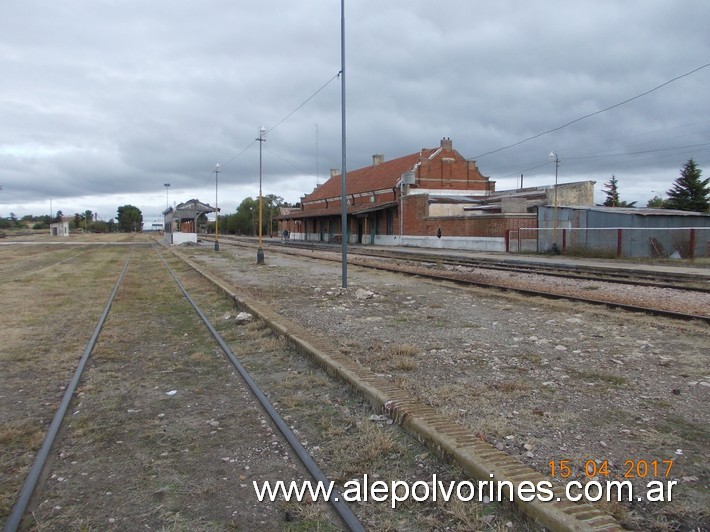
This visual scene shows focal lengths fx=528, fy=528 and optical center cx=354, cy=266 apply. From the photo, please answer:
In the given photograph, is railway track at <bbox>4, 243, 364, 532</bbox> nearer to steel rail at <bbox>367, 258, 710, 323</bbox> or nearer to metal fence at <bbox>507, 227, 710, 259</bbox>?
steel rail at <bbox>367, 258, 710, 323</bbox>

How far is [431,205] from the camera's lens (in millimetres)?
Answer: 46531

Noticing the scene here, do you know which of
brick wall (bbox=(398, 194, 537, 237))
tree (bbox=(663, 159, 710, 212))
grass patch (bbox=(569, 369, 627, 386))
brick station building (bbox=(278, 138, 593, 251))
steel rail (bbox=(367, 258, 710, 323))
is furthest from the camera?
tree (bbox=(663, 159, 710, 212))

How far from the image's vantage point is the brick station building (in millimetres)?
37688

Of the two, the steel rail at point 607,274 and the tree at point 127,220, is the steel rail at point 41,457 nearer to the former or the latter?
the steel rail at point 607,274

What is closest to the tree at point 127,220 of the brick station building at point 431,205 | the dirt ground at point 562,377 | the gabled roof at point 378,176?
the gabled roof at point 378,176

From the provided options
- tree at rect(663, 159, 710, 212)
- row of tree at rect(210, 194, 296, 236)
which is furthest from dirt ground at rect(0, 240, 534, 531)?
row of tree at rect(210, 194, 296, 236)

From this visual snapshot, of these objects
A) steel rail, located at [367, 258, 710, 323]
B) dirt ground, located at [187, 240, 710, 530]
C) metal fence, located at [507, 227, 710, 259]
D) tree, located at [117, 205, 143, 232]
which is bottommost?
dirt ground, located at [187, 240, 710, 530]

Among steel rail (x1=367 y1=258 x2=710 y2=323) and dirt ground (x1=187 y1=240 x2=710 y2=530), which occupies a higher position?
steel rail (x1=367 y1=258 x2=710 y2=323)

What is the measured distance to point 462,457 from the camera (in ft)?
11.8

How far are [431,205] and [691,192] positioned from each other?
40.4 metres

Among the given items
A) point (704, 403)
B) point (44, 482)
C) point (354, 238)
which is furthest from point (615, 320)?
point (354, 238)

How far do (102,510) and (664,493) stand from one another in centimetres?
355

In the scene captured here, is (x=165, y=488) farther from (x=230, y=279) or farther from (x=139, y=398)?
(x=230, y=279)
